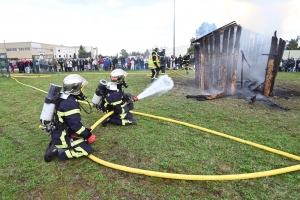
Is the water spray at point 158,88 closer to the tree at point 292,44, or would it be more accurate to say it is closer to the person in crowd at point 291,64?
the person in crowd at point 291,64

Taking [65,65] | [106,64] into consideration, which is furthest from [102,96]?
[65,65]

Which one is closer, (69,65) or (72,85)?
(72,85)

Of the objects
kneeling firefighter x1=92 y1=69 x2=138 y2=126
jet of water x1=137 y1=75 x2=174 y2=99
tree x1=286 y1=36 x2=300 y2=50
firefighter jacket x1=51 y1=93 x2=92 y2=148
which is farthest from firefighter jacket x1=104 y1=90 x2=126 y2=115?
tree x1=286 y1=36 x2=300 y2=50

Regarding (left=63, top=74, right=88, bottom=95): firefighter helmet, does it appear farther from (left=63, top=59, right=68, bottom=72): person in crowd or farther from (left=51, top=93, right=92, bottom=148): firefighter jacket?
(left=63, top=59, right=68, bottom=72): person in crowd

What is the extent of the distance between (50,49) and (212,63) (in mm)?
82010

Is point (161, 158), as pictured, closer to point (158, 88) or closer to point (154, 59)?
point (158, 88)

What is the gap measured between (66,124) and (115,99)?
63.3 inches

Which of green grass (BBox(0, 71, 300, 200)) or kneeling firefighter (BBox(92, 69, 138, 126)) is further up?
kneeling firefighter (BBox(92, 69, 138, 126))

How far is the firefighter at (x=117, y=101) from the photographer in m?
4.86

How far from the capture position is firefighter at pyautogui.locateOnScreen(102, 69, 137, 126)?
191 inches

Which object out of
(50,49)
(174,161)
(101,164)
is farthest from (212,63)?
(50,49)

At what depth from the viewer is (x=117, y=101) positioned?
4883 mm

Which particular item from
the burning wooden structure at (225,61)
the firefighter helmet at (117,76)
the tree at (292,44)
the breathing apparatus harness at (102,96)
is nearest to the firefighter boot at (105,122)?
the breathing apparatus harness at (102,96)

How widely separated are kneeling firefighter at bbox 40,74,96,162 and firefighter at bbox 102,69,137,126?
130 centimetres
